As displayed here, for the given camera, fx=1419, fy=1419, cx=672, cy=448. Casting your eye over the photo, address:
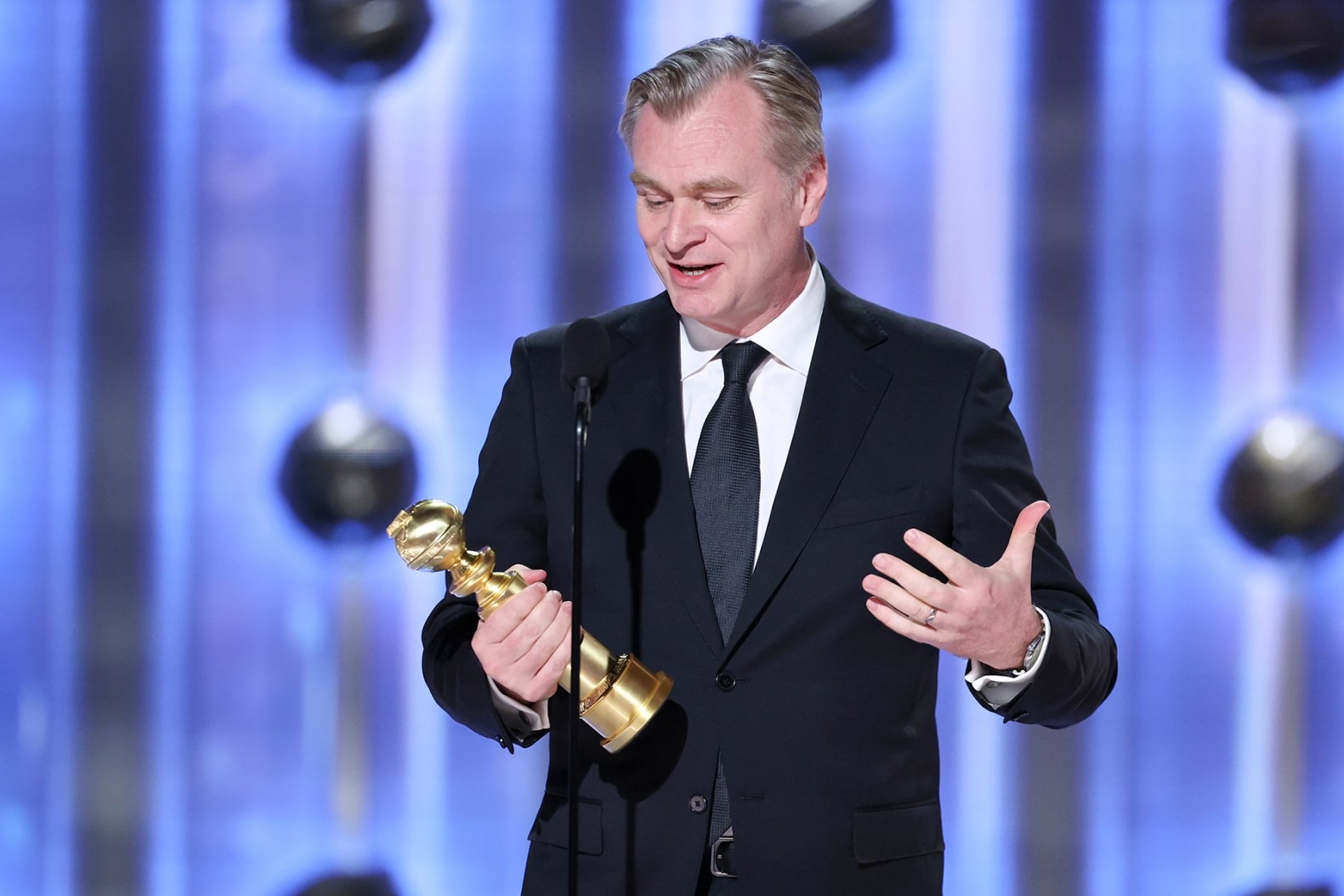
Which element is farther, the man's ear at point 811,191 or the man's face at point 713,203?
the man's ear at point 811,191

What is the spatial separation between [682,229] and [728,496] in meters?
0.33

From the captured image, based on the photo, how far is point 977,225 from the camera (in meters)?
2.55

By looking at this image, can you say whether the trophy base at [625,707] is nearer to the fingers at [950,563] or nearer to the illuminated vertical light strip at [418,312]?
the fingers at [950,563]

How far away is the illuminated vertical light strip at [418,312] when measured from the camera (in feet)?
8.37

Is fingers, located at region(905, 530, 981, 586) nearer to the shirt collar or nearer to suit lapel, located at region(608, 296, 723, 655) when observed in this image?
suit lapel, located at region(608, 296, 723, 655)

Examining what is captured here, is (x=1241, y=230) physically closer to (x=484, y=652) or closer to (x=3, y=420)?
(x=484, y=652)

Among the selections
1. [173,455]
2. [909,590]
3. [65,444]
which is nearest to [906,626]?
[909,590]

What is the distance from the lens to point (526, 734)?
65.5 inches

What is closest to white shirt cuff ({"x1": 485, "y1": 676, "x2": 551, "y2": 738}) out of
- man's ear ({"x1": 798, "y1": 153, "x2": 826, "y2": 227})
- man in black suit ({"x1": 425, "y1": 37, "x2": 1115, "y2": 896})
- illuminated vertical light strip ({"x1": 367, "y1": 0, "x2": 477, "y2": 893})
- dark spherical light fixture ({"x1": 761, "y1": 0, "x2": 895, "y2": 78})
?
man in black suit ({"x1": 425, "y1": 37, "x2": 1115, "y2": 896})

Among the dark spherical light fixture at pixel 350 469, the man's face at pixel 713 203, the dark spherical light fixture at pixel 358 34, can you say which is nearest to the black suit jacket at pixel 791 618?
the man's face at pixel 713 203

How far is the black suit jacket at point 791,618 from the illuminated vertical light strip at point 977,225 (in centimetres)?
76

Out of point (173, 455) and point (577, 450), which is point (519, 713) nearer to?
point (577, 450)

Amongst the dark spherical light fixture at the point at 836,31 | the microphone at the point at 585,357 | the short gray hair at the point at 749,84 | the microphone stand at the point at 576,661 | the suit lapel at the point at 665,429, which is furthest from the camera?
the dark spherical light fixture at the point at 836,31

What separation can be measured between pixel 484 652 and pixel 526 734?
0.73 ft
